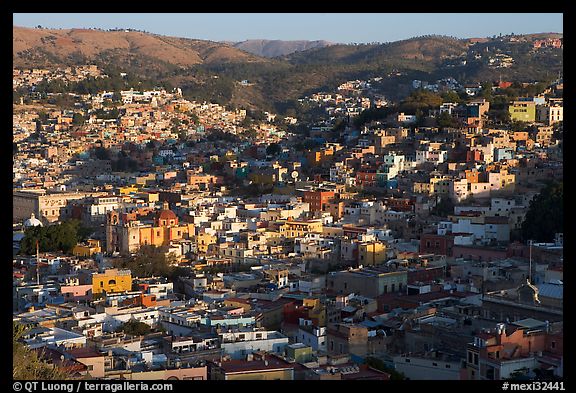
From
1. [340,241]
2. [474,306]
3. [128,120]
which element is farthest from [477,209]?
[128,120]

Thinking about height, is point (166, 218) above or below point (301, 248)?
above

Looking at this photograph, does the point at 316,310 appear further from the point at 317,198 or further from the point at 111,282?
the point at 317,198

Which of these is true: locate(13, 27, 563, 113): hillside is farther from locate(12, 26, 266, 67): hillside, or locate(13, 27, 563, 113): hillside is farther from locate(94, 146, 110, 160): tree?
locate(94, 146, 110, 160): tree

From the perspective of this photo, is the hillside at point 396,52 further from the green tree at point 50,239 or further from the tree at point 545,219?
the green tree at point 50,239

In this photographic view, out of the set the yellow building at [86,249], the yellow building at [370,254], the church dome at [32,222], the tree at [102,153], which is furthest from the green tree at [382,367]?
the tree at [102,153]

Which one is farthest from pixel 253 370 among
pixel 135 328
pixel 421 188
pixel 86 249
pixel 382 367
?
pixel 421 188
